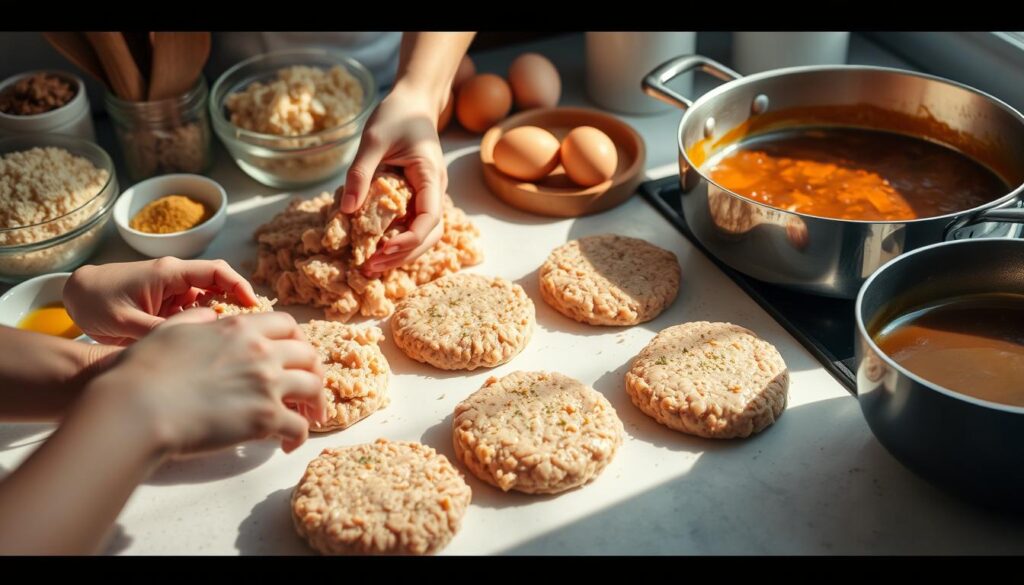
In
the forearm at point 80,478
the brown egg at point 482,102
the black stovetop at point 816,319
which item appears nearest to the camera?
the forearm at point 80,478

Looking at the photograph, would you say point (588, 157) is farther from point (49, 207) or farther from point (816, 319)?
point (49, 207)

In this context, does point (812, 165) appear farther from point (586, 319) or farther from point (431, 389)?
point (431, 389)

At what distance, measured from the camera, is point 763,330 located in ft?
5.42

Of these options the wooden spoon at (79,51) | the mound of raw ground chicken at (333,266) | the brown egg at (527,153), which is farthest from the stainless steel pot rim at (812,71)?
the wooden spoon at (79,51)

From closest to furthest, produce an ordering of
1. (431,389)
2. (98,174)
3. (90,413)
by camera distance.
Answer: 1. (90,413)
2. (431,389)
3. (98,174)

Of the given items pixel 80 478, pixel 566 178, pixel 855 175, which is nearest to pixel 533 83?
pixel 566 178

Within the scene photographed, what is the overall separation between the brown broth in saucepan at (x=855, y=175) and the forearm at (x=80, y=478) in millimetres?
1157

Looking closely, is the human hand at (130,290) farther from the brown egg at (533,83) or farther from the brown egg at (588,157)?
the brown egg at (533,83)

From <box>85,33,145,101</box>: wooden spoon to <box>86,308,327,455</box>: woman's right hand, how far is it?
3.12ft

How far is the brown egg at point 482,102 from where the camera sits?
7.16 feet

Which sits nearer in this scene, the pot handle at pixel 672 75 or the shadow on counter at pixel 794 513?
the shadow on counter at pixel 794 513

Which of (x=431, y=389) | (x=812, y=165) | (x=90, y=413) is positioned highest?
(x=90, y=413)
